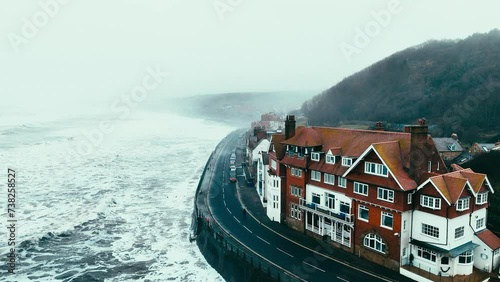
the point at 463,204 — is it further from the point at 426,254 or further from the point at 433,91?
the point at 433,91

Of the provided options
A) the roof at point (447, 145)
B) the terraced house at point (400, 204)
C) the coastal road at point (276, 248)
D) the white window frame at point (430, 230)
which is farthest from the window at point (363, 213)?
the roof at point (447, 145)

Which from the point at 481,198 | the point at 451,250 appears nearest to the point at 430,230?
the point at 451,250

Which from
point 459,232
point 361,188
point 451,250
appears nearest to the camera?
point 451,250

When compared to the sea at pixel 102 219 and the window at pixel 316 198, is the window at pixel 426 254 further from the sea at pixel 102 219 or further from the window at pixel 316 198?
the sea at pixel 102 219

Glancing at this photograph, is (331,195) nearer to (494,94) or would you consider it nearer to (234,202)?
(234,202)

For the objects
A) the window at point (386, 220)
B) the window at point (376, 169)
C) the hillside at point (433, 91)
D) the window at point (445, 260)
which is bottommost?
the window at point (445, 260)

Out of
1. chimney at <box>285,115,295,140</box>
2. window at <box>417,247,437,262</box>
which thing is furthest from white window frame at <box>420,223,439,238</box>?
chimney at <box>285,115,295,140</box>

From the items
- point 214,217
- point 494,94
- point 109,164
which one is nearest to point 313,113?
point 494,94
